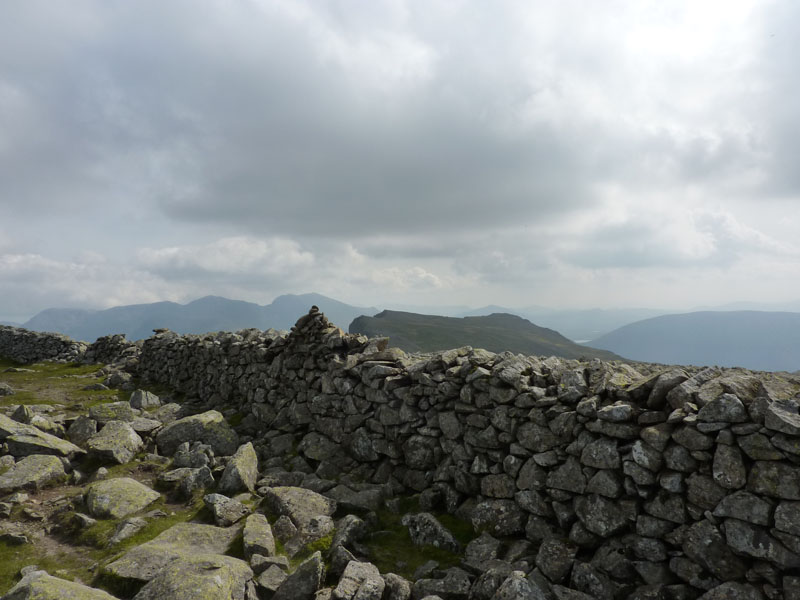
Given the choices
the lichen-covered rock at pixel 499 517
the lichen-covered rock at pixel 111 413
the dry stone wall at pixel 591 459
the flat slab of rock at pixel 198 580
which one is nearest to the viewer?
the dry stone wall at pixel 591 459

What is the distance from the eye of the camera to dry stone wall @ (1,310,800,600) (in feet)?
23.0

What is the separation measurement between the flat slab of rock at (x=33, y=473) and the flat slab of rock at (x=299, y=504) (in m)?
6.41

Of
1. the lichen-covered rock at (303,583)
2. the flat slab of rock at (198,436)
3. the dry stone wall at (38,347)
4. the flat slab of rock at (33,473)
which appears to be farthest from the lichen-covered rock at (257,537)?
the dry stone wall at (38,347)

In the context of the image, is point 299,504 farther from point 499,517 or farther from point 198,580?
point 499,517

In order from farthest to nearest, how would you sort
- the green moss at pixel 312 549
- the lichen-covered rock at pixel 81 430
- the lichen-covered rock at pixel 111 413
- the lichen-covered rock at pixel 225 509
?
the lichen-covered rock at pixel 111 413, the lichen-covered rock at pixel 81 430, the lichen-covered rock at pixel 225 509, the green moss at pixel 312 549

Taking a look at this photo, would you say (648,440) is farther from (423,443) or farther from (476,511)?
(423,443)

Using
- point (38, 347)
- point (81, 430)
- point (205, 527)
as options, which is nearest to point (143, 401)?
point (81, 430)

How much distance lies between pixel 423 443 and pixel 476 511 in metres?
2.68

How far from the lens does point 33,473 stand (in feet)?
39.7

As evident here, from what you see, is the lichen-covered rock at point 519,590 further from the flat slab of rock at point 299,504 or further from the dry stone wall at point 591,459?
the flat slab of rock at point 299,504

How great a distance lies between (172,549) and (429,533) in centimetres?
589

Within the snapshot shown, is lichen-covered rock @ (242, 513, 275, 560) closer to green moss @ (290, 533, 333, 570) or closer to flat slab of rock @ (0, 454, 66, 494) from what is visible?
green moss @ (290, 533, 333, 570)

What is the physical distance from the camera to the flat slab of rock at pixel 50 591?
676cm

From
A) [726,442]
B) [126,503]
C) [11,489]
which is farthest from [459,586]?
[11,489]
